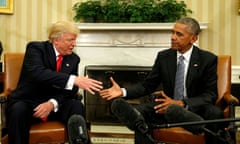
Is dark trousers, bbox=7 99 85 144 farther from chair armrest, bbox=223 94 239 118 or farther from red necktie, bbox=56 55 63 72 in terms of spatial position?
chair armrest, bbox=223 94 239 118

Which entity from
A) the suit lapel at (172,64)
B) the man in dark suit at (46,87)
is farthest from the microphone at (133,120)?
the suit lapel at (172,64)

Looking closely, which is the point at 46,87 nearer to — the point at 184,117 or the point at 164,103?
the point at 164,103

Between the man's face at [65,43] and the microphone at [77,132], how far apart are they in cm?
144

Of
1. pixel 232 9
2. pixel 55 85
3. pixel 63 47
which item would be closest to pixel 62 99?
pixel 55 85

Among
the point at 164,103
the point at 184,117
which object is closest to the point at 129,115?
the point at 184,117

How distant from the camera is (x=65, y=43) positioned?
2555mm

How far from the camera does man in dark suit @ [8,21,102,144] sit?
236 cm

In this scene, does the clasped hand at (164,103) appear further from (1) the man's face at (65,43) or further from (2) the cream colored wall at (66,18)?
(2) the cream colored wall at (66,18)

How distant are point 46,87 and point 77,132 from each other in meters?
1.57

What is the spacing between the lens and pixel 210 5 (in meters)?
4.18

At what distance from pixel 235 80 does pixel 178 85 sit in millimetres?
1708

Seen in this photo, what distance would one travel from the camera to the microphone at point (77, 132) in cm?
104

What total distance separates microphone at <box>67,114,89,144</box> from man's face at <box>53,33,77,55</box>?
144cm

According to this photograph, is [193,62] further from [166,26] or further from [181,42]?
[166,26]
